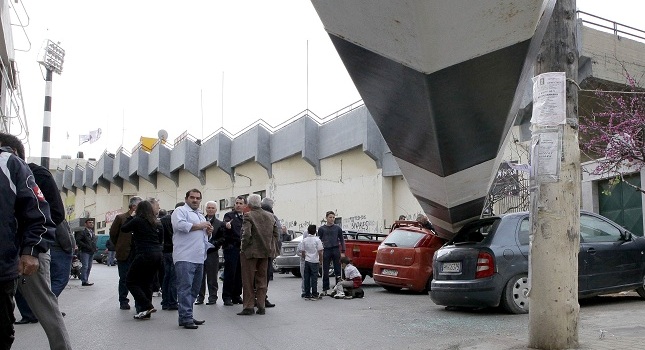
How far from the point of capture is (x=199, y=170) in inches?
1578

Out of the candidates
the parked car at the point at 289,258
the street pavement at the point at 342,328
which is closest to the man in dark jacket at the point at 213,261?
the street pavement at the point at 342,328

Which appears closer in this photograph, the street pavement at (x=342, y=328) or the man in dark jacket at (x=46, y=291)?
the man in dark jacket at (x=46, y=291)

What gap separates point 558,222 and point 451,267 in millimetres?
3907

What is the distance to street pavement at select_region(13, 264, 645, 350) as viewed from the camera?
278 inches

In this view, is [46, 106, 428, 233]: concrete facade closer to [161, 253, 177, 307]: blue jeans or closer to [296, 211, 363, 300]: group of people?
[296, 211, 363, 300]: group of people

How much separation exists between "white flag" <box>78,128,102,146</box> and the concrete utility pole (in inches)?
2536

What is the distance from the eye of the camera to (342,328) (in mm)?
8578

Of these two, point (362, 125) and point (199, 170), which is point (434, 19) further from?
point (199, 170)

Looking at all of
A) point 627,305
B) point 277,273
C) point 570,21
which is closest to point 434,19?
point 570,21

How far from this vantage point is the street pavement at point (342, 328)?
7.07m

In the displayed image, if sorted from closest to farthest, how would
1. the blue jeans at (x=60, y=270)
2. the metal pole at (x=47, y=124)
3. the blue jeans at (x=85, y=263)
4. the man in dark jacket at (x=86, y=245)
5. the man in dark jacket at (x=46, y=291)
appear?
the man in dark jacket at (x=46, y=291)
the blue jeans at (x=60, y=270)
the man in dark jacket at (x=86, y=245)
the blue jeans at (x=85, y=263)
the metal pole at (x=47, y=124)

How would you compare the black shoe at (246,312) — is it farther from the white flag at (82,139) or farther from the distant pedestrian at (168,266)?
the white flag at (82,139)

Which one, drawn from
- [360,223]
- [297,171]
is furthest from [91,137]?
[360,223]

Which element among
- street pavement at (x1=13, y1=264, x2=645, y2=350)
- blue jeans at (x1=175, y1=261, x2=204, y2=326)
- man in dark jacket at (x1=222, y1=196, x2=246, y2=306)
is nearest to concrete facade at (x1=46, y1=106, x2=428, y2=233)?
man in dark jacket at (x1=222, y1=196, x2=246, y2=306)
